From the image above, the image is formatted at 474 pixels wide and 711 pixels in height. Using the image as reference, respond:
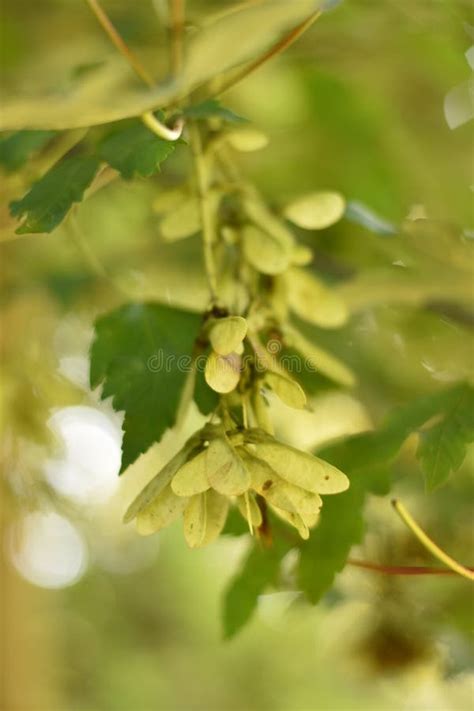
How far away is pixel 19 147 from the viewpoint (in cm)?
33

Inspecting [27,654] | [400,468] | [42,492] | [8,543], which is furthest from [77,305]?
[27,654]

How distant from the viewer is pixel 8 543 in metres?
0.86

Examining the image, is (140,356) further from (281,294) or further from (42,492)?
(42,492)

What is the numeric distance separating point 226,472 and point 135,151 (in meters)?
0.12

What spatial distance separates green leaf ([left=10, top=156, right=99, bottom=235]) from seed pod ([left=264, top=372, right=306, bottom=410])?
81mm

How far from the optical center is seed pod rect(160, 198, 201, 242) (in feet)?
0.98

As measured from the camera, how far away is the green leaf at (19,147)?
33 centimetres

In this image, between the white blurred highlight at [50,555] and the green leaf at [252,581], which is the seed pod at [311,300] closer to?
the green leaf at [252,581]

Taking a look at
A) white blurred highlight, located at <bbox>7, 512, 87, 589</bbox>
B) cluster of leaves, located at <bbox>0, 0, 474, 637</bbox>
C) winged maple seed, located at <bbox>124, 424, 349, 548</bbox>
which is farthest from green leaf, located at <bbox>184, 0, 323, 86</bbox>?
white blurred highlight, located at <bbox>7, 512, 87, 589</bbox>

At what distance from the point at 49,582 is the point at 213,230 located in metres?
0.93

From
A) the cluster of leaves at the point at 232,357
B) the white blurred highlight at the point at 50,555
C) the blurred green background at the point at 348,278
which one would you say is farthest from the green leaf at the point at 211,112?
the white blurred highlight at the point at 50,555

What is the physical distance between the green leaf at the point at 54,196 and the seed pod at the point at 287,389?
0.27 feet

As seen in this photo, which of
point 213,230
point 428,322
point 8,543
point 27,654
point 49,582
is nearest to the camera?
point 213,230

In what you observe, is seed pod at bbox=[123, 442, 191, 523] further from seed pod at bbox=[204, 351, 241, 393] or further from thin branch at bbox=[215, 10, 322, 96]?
thin branch at bbox=[215, 10, 322, 96]
